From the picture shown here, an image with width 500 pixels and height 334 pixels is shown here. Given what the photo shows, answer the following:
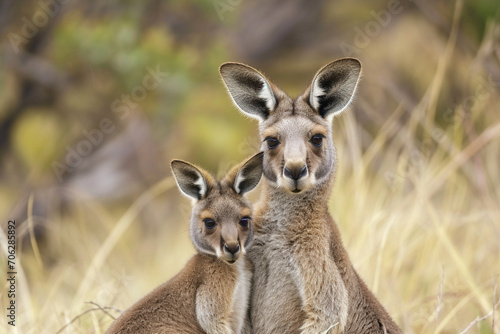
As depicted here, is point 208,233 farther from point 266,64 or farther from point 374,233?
point 266,64

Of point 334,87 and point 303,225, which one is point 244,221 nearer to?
point 303,225

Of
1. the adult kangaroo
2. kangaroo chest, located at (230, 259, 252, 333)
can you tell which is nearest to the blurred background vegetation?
the adult kangaroo

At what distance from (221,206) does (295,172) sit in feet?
1.60

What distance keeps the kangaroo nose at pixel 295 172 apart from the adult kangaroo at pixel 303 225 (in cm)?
4

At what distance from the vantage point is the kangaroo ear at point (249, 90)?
456 cm

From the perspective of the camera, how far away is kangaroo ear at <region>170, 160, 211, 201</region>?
450 cm

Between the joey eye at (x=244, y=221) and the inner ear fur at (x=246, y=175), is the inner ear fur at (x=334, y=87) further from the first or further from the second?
the joey eye at (x=244, y=221)

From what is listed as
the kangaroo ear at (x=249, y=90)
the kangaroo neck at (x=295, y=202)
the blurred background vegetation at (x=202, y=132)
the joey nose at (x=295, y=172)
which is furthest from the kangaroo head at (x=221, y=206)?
the blurred background vegetation at (x=202, y=132)

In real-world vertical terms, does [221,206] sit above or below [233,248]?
above

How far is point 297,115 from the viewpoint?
14.9 ft

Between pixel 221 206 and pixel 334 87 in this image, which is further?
pixel 334 87

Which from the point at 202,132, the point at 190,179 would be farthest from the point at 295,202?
the point at 202,132

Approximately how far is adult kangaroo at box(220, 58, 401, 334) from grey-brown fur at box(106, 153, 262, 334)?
12 cm

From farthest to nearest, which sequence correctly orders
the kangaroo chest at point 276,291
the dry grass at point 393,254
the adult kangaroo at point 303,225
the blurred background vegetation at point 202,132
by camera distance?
1. the blurred background vegetation at point 202,132
2. the dry grass at point 393,254
3. the kangaroo chest at point 276,291
4. the adult kangaroo at point 303,225
